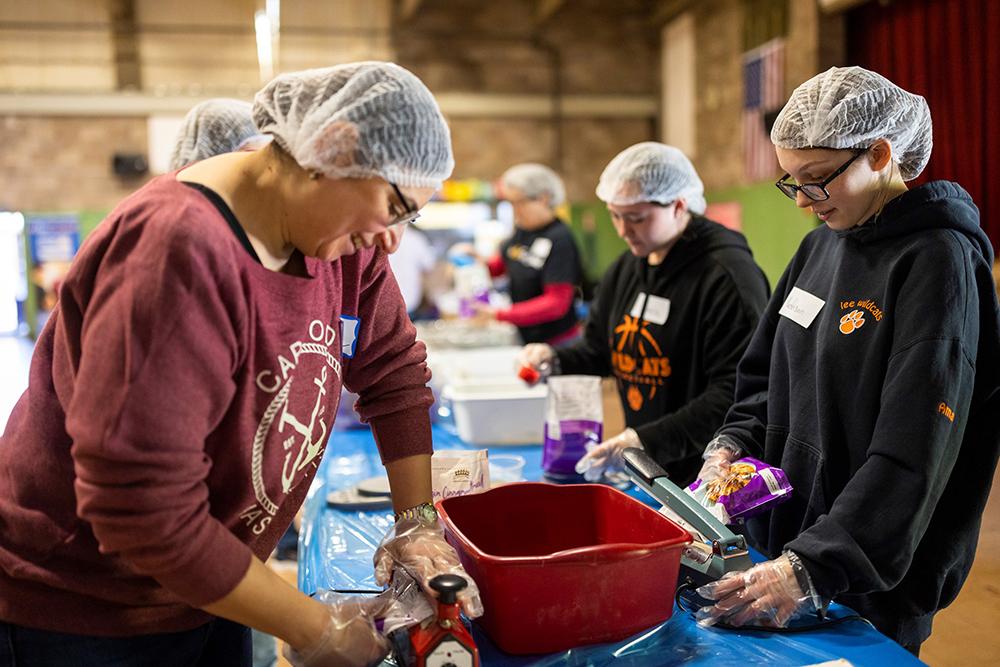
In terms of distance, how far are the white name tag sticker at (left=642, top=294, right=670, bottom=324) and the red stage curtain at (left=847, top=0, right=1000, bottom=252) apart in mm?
3740

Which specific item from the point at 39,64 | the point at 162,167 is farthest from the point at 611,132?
the point at 39,64

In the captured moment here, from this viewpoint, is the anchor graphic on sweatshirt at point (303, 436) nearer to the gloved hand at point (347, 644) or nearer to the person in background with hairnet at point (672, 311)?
the gloved hand at point (347, 644)

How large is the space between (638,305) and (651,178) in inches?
13.9

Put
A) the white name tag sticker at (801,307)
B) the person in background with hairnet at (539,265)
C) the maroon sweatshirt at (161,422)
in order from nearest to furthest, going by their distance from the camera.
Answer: the maroon sweatshirt at (161,422) → the white name tag sticker at (801,307) → the person in background with hairnet at (539,265)

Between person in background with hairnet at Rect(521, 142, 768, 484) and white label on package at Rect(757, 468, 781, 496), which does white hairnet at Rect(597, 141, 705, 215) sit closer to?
person in background with hairnet at Rect(521, 142, 768, 484)

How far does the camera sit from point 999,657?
2496mm

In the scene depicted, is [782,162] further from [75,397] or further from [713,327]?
[75,397]

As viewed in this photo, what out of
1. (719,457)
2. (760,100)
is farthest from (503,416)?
(760,100)

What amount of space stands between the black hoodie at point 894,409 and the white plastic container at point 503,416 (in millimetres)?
970

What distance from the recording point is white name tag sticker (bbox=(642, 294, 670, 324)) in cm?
229

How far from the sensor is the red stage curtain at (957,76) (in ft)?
16.8

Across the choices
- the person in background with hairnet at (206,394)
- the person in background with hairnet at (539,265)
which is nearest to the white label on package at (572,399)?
the person in background with hairnet at (206,394)

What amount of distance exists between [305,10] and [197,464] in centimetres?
922

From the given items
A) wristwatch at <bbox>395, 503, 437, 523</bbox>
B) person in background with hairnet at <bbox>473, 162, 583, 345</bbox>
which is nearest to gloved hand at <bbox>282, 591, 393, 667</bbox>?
wristwatch at <bbox>395, 503, 437, 523</bbox>
